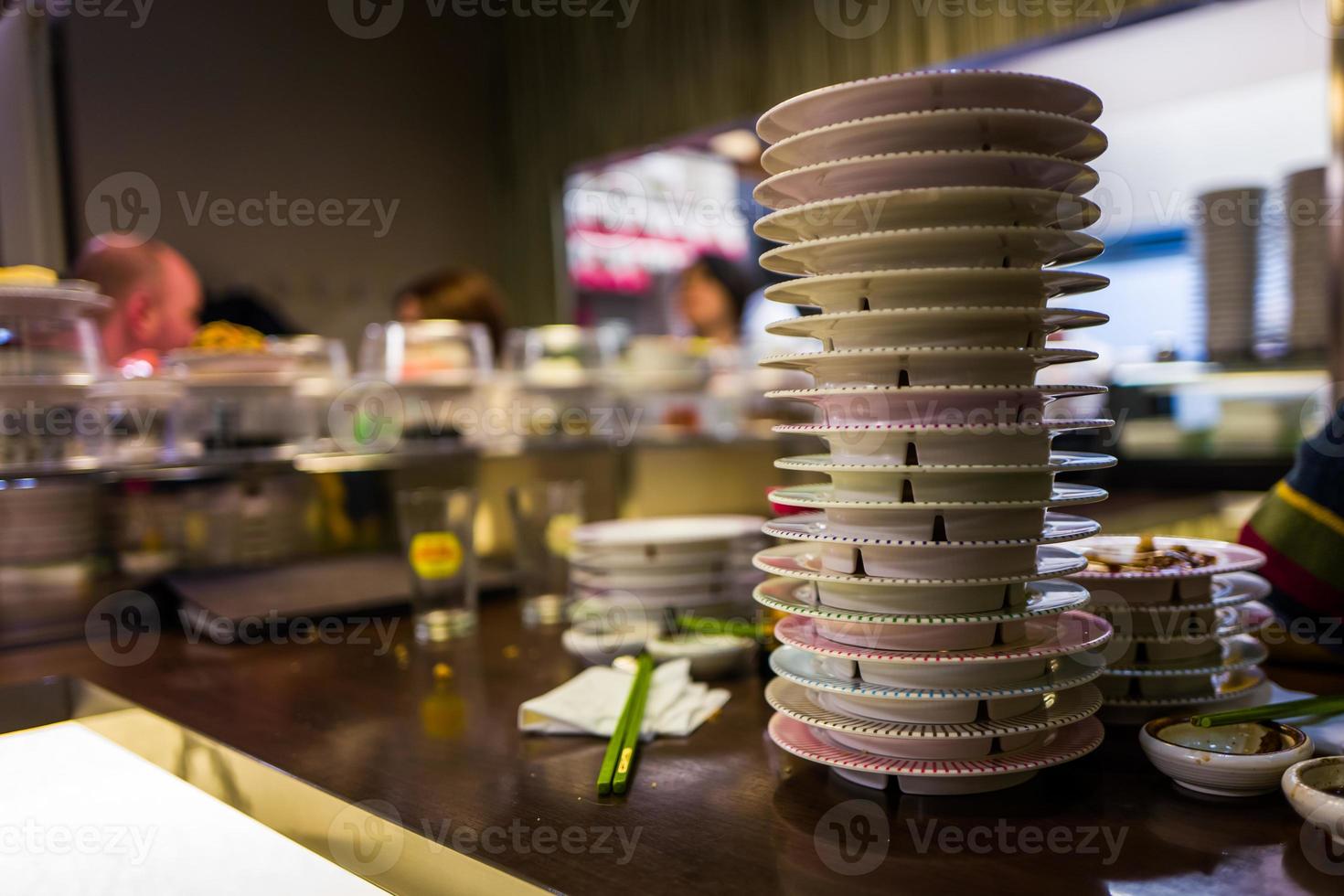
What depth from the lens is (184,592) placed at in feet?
4.95

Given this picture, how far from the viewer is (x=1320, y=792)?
64 centimetres

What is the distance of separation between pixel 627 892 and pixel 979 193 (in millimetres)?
539

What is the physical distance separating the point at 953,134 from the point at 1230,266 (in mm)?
2472

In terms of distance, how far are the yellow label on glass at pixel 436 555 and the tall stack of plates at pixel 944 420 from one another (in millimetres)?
748

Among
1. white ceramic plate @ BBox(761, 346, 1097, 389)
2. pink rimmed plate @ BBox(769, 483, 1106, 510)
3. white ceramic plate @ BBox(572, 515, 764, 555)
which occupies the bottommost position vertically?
white ceramic plate @ BBox(572, 515, 764, 555)

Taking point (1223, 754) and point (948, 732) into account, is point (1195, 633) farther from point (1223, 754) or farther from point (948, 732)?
point (948, 732)

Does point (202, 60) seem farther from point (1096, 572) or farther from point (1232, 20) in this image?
point (1096, 572)

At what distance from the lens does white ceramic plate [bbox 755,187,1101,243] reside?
0.76m

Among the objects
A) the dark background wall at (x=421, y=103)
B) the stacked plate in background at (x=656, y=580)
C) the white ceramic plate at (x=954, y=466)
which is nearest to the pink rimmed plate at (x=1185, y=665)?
the white ceramic plate at (x=954, y=466)

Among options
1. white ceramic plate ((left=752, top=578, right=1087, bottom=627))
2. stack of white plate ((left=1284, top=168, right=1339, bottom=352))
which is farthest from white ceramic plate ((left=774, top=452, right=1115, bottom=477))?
stack of white plate ((left=1284, top=168, right=1339, bottom=352))

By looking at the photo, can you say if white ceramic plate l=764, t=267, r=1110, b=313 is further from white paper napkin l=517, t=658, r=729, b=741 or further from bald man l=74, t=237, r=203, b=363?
bald man l=74, t=237, r=203, b=363

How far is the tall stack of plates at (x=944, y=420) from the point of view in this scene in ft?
2.47

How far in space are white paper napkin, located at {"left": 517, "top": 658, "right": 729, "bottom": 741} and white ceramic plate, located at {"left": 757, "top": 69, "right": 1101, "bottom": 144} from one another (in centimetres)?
56

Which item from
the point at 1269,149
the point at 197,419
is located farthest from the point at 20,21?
the point at 1269,149
